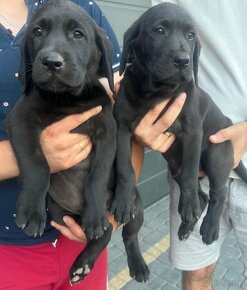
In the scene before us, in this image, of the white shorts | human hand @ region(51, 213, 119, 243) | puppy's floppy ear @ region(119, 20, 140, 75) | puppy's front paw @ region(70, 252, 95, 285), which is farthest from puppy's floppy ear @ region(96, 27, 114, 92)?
the white shorts

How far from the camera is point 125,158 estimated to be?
2.08 meters

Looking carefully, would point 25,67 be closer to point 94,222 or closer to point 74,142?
point 74,142

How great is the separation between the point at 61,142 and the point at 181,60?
680 mm

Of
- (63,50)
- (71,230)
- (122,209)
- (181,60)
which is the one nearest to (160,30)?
(181,60)

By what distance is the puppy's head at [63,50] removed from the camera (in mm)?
1737

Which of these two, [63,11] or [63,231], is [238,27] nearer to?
[63,11]

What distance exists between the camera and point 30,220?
1.79 m

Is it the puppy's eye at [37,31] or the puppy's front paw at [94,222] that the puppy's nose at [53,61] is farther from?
the puppy's front paw at [94,222]

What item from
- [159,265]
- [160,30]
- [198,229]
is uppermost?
[160,30]

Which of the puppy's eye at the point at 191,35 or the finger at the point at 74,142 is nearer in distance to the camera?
the finger at the point at 74,142

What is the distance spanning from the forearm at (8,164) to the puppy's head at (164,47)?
0.72 metres

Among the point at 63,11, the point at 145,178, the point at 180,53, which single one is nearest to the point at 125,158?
the point at 180,53

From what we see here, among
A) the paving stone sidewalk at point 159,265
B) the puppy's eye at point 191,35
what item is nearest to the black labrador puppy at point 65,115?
the puppy's eye at point 191,35

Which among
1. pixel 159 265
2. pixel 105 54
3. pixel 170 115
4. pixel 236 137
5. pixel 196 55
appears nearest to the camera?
pixel 105 54
